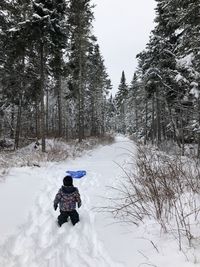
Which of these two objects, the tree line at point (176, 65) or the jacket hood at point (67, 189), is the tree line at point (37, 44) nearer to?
the tree line at point (176, 65)

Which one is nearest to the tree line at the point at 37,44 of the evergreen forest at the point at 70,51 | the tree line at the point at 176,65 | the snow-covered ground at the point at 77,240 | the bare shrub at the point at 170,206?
the evergreen forest at the point at 70,51

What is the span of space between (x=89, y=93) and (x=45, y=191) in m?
33.2

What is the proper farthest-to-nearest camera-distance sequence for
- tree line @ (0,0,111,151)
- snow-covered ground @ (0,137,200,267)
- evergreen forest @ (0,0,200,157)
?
tree line @ (0,0,111,151) < evergreen forest @ (0,0,200,157) < snow-covered ground @ (0,137,200,267)

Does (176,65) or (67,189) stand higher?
(176,65)

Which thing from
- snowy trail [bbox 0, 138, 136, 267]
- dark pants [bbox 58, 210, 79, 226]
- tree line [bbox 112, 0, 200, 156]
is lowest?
snowy trail [bbox 0, 138, 136, 267]

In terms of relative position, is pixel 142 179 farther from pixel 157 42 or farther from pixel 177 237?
pixel 157 42

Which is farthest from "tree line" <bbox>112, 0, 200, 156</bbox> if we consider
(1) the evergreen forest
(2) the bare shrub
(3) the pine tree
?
(3) the pine tree

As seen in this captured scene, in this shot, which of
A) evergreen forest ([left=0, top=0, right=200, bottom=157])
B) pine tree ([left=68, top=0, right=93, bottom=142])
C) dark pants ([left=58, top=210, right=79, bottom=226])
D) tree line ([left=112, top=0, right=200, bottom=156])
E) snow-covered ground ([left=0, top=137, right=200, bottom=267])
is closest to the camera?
snow-covered ground ([left=0, top=137, right=200, bottom=267])

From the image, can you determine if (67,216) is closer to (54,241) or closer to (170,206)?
(54,241)

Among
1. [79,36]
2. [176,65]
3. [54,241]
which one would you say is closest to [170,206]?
[54,241]

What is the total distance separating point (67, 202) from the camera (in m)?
6.67

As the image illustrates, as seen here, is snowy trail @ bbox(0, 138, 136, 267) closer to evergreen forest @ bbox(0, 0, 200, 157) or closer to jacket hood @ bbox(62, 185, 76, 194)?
jacket hood @ bbox(62, 185, 76, 194)

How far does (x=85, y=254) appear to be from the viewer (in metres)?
4.70

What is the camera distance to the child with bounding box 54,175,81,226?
6.43 m
